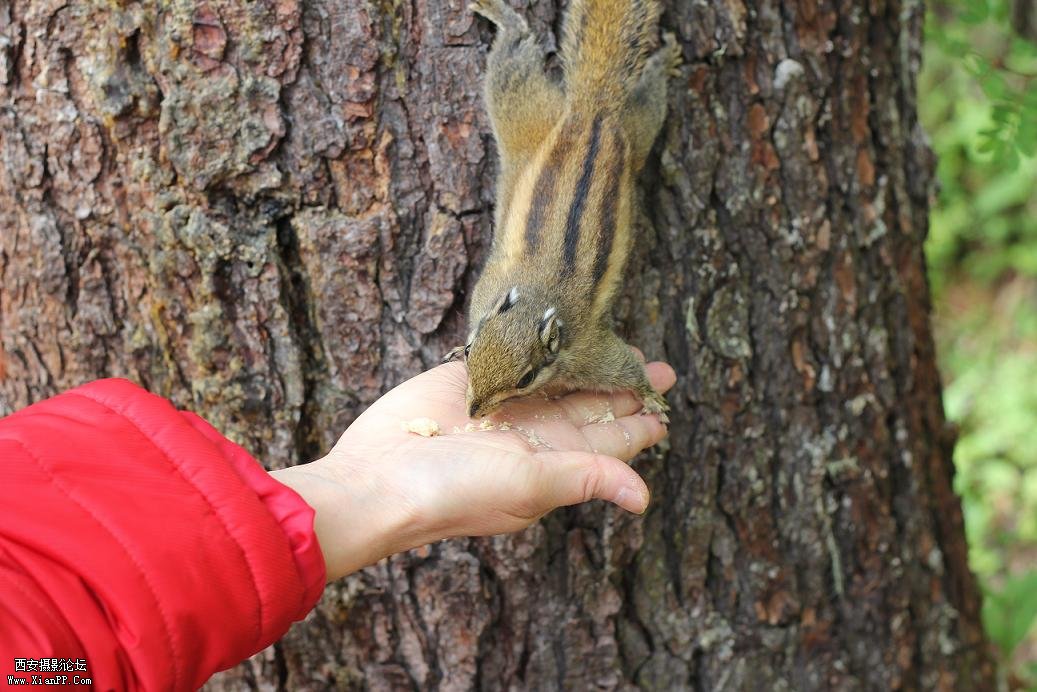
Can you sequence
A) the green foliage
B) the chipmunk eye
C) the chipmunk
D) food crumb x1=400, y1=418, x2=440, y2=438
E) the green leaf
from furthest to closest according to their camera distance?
the green foliage, the green leaf, the chipmunk eye, the chipmunk, food crumb x1=400, y1=418, x2=440, y2=438

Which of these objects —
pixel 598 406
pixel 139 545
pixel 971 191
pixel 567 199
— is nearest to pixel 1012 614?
pixel 598 406

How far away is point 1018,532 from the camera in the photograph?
21.3 ft

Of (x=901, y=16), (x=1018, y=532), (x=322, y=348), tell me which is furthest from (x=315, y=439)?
(x=1018, y=532)

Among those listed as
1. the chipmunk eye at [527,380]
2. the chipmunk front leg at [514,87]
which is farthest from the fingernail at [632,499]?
the chipmunk front leg at [514,87]

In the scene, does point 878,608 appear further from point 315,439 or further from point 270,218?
point 270,218

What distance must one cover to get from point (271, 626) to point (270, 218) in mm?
1320

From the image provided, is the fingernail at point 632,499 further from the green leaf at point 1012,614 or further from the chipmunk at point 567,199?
the green leaf at point 1012,614

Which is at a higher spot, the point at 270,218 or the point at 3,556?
the point at 270,218

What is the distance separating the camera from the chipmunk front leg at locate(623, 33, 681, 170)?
10.3ft

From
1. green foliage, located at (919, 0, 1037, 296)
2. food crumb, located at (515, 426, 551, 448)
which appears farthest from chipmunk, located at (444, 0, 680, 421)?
green foliage, located at (919, 0, 1037, 296)

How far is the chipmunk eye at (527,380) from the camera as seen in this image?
3219mm

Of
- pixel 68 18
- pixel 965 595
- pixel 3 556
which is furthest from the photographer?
pixel 965 595

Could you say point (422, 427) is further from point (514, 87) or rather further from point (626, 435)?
point (514, 87)

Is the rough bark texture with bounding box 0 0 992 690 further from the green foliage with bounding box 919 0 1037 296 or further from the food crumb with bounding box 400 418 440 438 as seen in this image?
the green foliage with bounding box 919 0 1037 296
